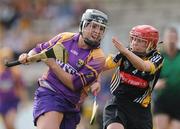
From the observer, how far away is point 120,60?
9.98m

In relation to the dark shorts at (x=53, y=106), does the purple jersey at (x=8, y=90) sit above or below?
below

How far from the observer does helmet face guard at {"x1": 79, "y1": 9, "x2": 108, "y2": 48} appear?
9.99 meters

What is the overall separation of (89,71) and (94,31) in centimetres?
49

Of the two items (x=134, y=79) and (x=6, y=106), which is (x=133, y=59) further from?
(x=6, y=106)

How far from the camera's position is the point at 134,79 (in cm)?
1002

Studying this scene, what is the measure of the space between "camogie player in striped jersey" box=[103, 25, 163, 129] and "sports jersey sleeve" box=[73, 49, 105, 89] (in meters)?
0.11

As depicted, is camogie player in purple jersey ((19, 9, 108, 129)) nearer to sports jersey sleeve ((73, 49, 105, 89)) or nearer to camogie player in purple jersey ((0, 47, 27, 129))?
sports jersey sleeve ((73, 49, 105, 89))

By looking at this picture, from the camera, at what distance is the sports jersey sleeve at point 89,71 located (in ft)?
32.9

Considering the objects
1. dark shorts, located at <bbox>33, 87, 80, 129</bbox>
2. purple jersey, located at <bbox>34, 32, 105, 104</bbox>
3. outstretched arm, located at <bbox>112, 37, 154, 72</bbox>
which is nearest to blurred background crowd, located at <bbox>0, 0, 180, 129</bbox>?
dark shorts, located at <bbox>33, 87, 80, 129</bbox>

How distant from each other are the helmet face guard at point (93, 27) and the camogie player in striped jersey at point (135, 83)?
28 centimetres

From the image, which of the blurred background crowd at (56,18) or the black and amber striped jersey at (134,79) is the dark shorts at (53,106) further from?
the blurred background crowd at (56,18)

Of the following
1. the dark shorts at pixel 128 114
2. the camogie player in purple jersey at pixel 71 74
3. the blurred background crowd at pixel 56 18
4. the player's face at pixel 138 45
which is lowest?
the blurred background crowd at pixel 56 18

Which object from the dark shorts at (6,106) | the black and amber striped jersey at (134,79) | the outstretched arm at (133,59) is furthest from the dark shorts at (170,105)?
the dark shorts at (6,106)

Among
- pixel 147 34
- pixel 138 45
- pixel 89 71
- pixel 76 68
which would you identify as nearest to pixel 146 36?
pixel 147 34
